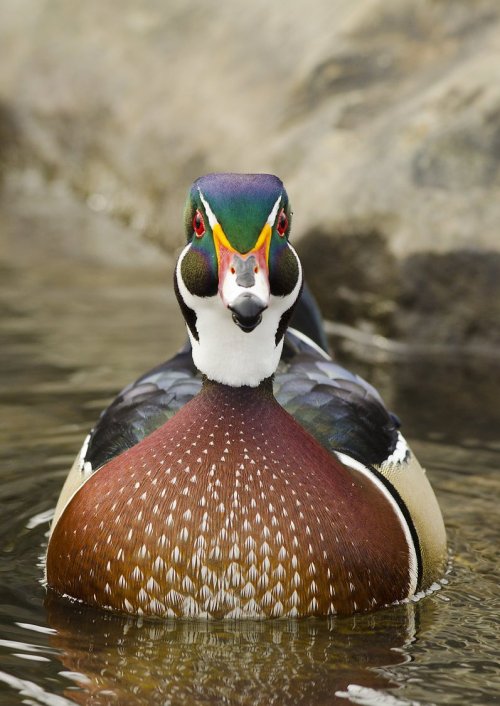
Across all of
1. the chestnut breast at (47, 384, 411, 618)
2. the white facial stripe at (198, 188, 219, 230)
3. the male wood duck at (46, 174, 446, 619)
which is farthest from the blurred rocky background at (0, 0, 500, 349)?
the white facial stripe at (198, 188, 219, 230)

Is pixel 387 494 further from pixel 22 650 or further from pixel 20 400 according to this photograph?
pixel 20 400

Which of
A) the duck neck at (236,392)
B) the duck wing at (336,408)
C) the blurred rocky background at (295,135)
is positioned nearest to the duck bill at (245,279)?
the duck neck at (236,392)

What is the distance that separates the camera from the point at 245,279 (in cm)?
393

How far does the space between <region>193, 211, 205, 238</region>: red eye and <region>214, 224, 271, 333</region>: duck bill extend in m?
0.09

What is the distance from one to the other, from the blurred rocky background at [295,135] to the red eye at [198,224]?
4135mm

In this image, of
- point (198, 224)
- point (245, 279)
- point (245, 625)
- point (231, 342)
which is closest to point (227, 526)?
point (245, 625)

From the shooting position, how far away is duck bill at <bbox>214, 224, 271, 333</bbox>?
3.83 metres

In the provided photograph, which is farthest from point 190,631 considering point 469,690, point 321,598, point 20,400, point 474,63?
point 474,63

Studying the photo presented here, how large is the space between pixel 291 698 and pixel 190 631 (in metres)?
0.48

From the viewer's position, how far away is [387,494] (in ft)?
15.4

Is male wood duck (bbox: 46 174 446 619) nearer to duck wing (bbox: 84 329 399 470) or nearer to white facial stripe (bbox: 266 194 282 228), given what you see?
white facial stripe (bbox: 266 194 282 228)

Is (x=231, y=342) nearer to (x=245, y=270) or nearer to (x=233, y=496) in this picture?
(x=245, y=270)

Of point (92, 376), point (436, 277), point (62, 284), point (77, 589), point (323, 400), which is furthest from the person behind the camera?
point (62, 284)

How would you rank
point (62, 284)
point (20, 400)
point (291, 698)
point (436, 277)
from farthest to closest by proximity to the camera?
point (62, 284), point (436, 277), point (20, 400), point (291, 698)
